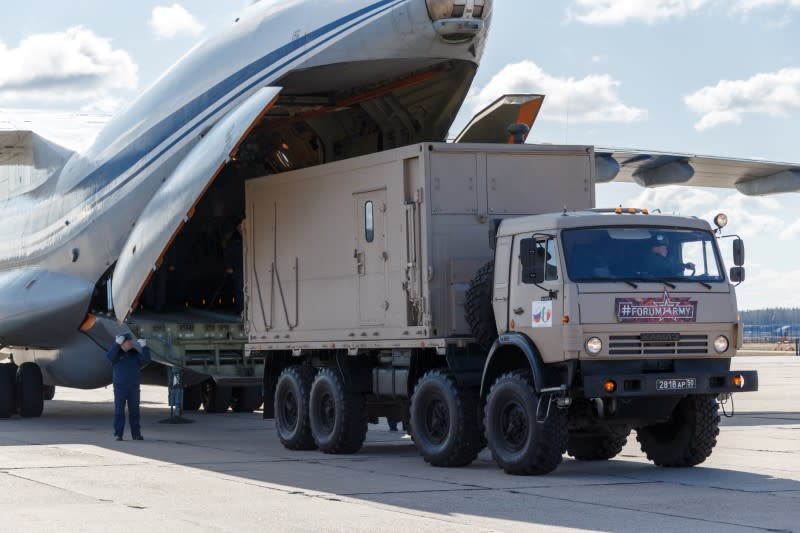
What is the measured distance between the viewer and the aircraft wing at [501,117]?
1675cm

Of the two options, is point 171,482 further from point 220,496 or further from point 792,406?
point 792,406

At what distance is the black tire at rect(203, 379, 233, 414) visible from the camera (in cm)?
2389

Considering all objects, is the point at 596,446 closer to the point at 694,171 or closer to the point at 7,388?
the point at 7,388

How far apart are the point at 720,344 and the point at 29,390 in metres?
14.1

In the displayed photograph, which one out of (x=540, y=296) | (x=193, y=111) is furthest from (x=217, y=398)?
(x=540, y=296)

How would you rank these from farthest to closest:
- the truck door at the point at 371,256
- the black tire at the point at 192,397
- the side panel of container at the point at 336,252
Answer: the black tire at the point at 192,397 < the truck door at the point at 371,256 < the side panel of container at the point at 336,252

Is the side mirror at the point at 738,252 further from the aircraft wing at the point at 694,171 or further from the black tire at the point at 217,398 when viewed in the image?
the aircraft wing at the point at 694,171

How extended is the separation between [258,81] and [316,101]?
111cm

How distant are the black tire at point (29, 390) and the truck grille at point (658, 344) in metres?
13.7

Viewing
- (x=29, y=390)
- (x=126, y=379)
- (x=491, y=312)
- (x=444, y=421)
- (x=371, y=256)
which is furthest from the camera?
(x=29, y=390)

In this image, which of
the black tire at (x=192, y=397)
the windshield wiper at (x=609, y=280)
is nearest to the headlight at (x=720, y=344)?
the windshield wiper at (x=609, y=280)

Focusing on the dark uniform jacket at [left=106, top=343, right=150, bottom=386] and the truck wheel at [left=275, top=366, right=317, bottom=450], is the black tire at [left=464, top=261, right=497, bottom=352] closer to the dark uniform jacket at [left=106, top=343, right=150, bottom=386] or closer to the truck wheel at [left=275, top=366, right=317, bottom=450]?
the truck wheel at [left=275, top=366, right=317, bottom=450]

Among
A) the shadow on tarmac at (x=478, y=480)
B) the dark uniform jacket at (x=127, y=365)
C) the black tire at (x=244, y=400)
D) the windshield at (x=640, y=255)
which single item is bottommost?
the shadow on tarmac at (x=478, y=480)

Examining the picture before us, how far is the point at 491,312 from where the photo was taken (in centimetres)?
1339
